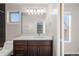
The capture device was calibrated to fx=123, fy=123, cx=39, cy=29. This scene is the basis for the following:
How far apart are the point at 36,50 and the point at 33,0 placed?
2.17m

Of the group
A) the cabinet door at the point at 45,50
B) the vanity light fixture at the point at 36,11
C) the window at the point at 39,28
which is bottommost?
the cabinet door at the point at 45,50

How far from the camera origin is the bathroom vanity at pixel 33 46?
3752 mm

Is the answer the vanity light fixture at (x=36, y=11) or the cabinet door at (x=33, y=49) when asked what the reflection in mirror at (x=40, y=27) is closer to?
the vanity light fixture at (x=36, y=11)

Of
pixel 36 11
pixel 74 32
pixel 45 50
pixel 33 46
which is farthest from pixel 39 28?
pixel 74 32

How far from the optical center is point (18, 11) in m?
4.62

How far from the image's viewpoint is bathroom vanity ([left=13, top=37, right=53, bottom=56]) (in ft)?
12.3

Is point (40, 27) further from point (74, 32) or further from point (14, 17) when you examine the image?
point (74, 32)

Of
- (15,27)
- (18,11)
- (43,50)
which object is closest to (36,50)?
(43,50)

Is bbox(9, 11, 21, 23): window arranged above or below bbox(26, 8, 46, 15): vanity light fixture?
below

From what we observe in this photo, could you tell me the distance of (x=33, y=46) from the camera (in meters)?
3.86

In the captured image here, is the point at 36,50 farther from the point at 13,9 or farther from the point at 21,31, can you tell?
the point at 13,9

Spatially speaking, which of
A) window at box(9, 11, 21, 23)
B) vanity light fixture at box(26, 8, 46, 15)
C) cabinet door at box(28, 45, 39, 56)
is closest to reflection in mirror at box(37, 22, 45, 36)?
vanity light fixture at box(26, 8, 46, 15)

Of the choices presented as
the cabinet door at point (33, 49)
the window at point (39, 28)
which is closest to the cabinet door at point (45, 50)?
the cabinet door at point (33, 49)

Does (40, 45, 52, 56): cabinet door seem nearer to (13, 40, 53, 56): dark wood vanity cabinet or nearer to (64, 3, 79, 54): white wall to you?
(13, 40, 53, 56): dark wood vanity cabinet
